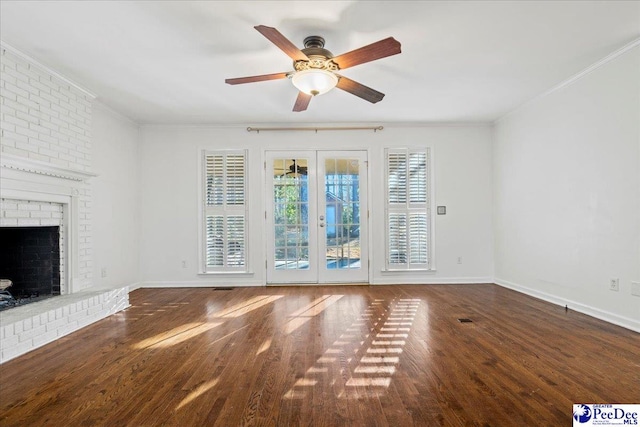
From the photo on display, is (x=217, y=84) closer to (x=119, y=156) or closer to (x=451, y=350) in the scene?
(x=119, y=156)

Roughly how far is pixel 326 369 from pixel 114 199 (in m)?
3.87

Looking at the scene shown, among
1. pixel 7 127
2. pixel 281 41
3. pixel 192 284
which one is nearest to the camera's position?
pixel 281 41

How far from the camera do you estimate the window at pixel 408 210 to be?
5.38 meters

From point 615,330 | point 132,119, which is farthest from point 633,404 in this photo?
point 132,119

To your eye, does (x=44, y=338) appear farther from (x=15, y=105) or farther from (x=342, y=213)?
(x=342, y=213)

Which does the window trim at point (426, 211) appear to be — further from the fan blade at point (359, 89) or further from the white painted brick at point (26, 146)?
the white painted brick at point (26, 146)

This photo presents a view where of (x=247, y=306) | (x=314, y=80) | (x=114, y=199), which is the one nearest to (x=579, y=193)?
(x=314, y=80)

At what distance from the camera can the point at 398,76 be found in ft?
11.9

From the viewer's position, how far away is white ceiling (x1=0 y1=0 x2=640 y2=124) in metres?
2.48

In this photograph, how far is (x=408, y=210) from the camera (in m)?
5.41

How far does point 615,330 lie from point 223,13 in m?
4.16

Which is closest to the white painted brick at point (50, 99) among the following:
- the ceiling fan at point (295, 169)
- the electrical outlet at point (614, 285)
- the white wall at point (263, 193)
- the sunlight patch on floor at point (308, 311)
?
the white wall at point (263, 193)

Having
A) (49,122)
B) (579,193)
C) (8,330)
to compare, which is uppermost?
(49,122)

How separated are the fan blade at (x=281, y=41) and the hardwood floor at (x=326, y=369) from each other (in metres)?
2.20
